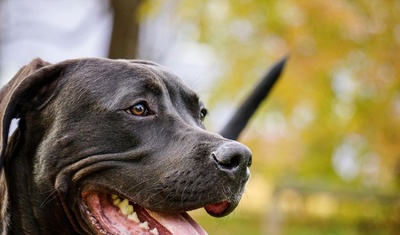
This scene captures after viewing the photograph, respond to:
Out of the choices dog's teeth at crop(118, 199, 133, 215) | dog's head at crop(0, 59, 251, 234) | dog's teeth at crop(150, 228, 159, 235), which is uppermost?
dog's head at crop(0, 59, 251, 234)

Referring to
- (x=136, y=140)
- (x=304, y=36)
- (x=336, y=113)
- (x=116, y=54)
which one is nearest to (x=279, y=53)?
(x=304, y=36)

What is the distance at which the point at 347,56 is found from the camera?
10.4 metres

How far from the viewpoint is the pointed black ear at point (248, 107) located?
5.42 metres

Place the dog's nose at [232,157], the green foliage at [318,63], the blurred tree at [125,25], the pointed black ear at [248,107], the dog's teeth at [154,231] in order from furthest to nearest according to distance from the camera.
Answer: the blurred tree at [125,25], the green foliage at [318,63], the pointed black ear at [248,107], the dog's teeth at [154,231], the dog's nose at [232,157]

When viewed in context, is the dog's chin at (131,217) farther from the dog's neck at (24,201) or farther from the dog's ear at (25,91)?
the dog's ear at (25,91)

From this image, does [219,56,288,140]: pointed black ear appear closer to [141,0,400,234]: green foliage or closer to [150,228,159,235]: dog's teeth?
[150,228,159,235]: dog's teeth

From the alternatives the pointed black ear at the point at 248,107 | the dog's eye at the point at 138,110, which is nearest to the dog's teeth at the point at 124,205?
the dog's eye at the point at 138,110

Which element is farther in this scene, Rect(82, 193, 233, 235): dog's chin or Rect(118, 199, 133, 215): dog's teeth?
Rect(118, 199, 133, 215): dog's teeth

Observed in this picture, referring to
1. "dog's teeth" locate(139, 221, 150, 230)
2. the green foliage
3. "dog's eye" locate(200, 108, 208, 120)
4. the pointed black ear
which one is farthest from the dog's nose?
the green foliage

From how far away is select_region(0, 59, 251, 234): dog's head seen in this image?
3510 millimetres

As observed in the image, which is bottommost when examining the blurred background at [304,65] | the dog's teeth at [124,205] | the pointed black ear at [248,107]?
the blurred background at [304,65]

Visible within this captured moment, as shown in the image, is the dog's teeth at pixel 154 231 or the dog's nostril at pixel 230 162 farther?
the dog's teeth at pixel 154 231

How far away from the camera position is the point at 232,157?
11.2 feet

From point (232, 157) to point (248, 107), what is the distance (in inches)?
82.4
